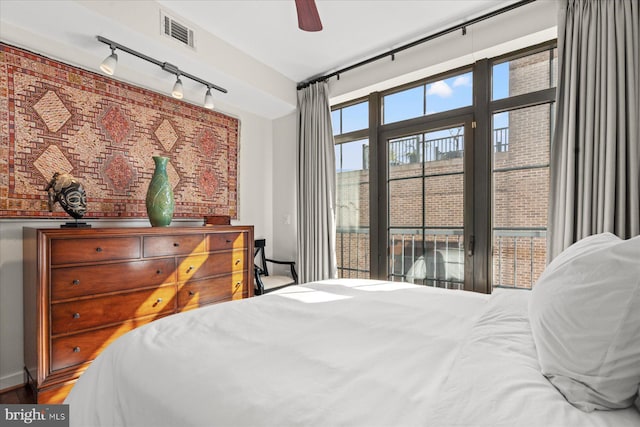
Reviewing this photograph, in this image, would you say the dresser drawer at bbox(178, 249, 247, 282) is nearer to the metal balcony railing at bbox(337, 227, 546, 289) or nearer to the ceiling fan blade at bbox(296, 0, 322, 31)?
the metal balcony railing at bbox(337, 227, 546, 289)

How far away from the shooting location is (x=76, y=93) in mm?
2309

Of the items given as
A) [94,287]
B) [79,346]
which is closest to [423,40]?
[94,287]

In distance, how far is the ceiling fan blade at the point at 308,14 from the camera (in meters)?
1.39

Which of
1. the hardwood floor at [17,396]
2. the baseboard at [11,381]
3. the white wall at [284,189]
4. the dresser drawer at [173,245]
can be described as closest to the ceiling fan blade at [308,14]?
the dresser drawer at [173,245]

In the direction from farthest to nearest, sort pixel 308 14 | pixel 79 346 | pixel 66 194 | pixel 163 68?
1. pixel 163 68
2. pixel 66 194
3. pixel 79 346
4. pixel 308 14

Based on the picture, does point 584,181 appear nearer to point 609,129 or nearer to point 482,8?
point 609,129

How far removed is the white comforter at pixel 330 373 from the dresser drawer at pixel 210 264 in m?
1.20

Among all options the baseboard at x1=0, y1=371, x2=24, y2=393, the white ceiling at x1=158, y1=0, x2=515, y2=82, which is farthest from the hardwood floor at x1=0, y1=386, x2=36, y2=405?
the white ceiling at x1=158, y1=0, x2=515, y2=82

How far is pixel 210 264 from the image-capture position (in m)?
2.63

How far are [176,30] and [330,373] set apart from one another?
2.73 m

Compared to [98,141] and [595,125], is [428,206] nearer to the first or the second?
[595,125]

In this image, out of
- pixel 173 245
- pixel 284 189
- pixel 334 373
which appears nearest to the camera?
pixel 334 373

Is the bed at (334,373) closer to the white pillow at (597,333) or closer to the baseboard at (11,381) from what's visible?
the white pillow at (597,333)

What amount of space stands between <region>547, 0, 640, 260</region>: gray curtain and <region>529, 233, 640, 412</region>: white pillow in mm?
1568
